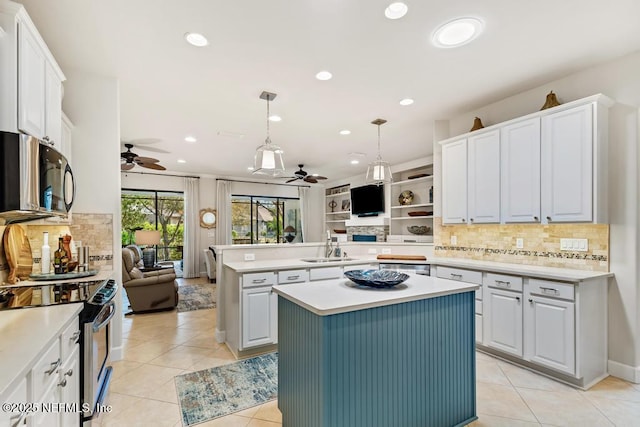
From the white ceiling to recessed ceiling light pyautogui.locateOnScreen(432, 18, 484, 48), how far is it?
7 centimetres

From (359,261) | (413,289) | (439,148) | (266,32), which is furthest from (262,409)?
(439,148)

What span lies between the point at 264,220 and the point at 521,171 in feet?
24.5

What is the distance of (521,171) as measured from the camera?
3.13m

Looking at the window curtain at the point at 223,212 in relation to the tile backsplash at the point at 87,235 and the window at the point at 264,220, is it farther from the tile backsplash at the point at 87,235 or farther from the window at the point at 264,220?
the tile backsplash at the point at 87,235

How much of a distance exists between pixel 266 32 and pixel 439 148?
2.77 m

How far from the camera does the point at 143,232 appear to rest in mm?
6730

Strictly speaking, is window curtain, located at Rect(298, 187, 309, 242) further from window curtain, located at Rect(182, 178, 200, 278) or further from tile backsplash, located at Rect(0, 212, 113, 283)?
tile backsplash, located at Rect(0, 212, 113, 283)

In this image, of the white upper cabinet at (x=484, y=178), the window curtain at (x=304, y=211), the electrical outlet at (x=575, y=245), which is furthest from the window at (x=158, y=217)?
the electrical outlet at (x=575, y=245)

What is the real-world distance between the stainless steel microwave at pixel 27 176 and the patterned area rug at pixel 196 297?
3.66m

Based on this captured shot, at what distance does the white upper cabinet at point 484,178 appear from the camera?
335cm

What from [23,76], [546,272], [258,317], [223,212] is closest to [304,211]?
[223,212]

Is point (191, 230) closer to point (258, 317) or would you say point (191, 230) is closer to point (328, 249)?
point (328, 249)

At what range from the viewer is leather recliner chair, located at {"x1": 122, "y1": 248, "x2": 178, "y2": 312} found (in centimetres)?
470

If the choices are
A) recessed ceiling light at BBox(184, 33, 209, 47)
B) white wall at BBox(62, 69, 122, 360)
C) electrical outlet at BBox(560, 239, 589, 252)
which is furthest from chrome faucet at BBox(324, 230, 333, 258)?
recessed ceiling light at BBox(184, 33, 209, 47)
